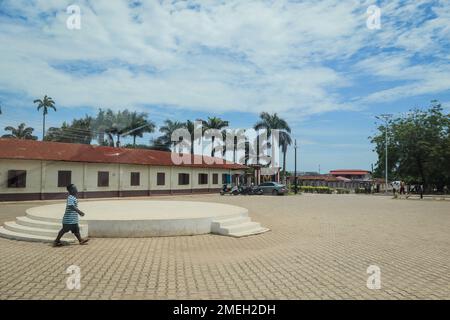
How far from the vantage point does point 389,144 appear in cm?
5047

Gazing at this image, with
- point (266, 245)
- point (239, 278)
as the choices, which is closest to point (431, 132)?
point (266, 245)

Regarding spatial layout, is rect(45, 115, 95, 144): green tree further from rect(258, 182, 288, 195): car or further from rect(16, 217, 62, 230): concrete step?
rect(16, 217, 62, 230): concrete step

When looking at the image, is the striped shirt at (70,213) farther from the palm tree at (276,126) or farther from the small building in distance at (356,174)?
the small building in distance at (356,174)

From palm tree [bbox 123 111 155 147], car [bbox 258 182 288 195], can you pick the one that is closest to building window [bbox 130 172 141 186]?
car [bbox 258 182 288 195]

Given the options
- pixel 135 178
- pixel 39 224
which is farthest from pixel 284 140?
pixel 39 224

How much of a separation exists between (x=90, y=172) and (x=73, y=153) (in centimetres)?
202

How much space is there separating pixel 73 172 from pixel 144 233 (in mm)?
19429

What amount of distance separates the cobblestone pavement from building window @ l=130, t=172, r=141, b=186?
2176 centimetres

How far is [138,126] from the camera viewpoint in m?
49.5

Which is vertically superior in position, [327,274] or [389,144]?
[389,144]

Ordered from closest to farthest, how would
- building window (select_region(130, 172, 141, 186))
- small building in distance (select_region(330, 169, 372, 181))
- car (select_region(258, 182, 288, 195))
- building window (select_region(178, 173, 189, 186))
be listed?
building window (select_region(130, 172, 141, 186)) → building window (select_region(178, 173, 189, 186)) → car (select_region(258, 182, 288, 195)) → small building in distance (select_region(330, 169, 372, 181))

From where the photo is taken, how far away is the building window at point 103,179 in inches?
1140

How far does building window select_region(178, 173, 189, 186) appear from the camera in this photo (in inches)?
1400
